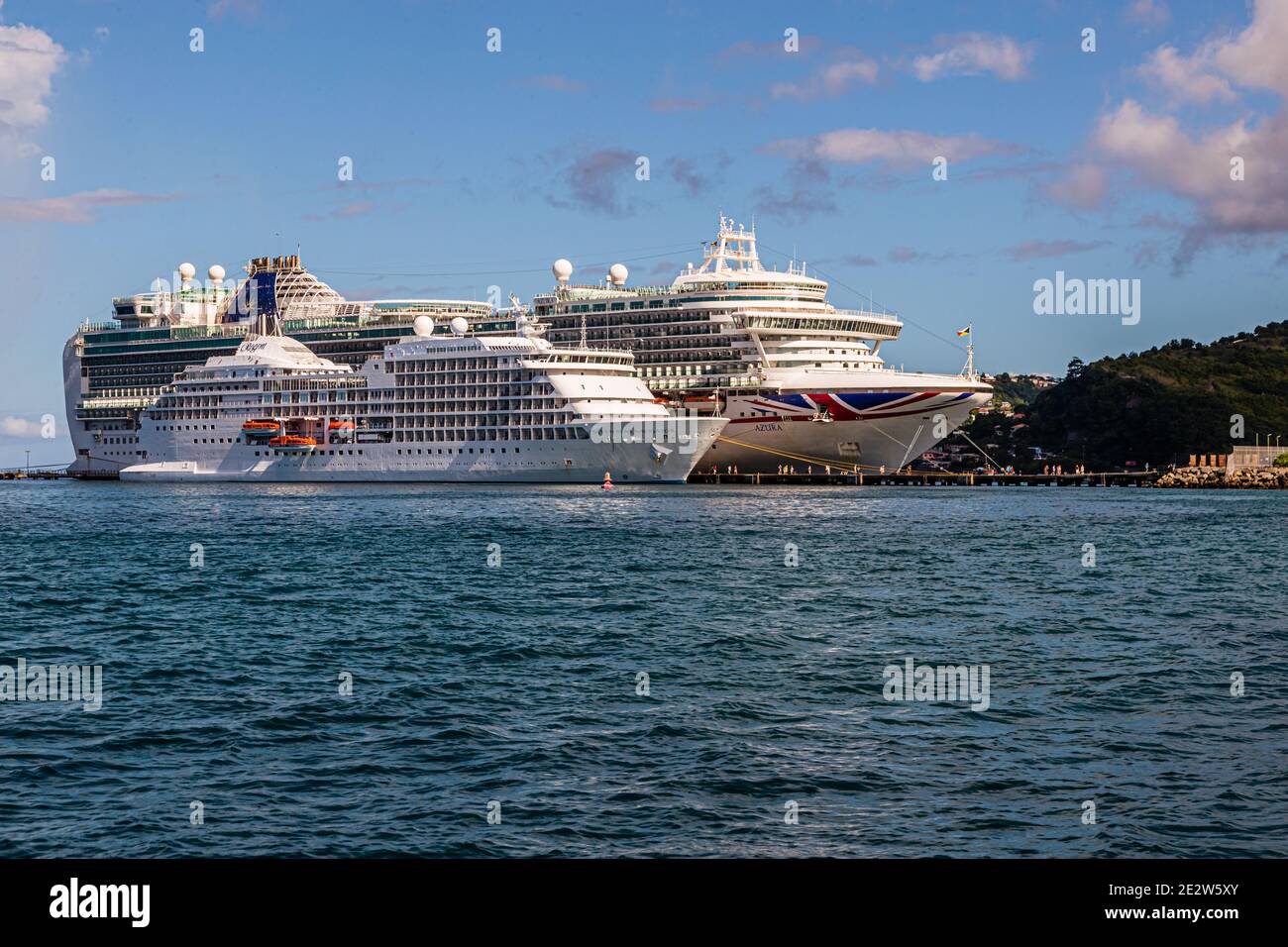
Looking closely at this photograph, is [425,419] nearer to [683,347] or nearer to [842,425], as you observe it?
[683,347]

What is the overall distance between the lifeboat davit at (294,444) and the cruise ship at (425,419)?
5.2 inches

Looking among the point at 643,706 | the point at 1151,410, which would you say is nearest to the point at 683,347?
the point at 1151,410

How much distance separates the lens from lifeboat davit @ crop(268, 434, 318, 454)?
396 ft

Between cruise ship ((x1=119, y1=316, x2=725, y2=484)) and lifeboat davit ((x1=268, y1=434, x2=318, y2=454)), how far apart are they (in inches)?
5.2

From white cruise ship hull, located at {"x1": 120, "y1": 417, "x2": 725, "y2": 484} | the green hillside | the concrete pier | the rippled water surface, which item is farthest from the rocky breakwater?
the rippled water surface

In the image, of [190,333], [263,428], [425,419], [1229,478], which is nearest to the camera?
[425,419]

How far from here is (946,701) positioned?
21.8 meters

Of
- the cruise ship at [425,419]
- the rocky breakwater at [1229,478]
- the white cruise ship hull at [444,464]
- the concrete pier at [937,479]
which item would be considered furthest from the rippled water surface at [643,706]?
the rocky breakwater at [1229,478]

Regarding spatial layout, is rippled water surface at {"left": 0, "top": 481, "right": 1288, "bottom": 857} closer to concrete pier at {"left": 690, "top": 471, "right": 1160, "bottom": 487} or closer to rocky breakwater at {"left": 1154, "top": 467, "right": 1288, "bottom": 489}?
concrete pier at {"left": 690, "top": 471, "right": 1160, "bottom": 487}

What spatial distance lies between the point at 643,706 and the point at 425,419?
97.6 m

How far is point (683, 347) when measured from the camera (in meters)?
124
